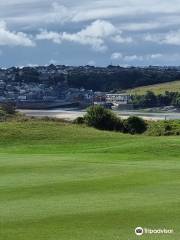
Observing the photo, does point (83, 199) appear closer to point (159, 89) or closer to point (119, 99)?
point (119, 99)

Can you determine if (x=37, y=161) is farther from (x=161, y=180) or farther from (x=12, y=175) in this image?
(x=161, y=180)

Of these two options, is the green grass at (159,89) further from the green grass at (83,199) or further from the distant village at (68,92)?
the green grass at (83,199)

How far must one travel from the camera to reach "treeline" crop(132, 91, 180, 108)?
147375 millimetres

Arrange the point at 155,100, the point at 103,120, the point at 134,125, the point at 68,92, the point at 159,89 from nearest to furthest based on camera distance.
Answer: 1. the point at 103,120
2. the point at 134,125
3. the point at 155,100
4. the point at 159,89
5. the point at 68,92

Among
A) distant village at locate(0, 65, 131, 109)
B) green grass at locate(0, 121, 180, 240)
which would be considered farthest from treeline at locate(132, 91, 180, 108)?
green grass at locate(0, 121, 180, 240)

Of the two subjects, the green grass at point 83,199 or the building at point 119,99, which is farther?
the building at point 119,99

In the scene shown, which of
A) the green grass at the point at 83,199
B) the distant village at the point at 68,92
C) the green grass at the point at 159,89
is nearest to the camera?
the green grass at the point at 83,199

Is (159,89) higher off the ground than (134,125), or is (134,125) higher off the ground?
(159,89)

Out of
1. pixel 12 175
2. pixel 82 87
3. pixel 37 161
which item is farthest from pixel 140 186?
pixel 82 87

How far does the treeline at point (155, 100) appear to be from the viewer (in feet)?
484

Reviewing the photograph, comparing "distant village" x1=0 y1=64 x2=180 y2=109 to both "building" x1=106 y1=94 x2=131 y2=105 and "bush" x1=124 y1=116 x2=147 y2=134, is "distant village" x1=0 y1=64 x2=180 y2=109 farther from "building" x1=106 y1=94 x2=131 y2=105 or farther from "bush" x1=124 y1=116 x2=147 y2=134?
"bush" x1=124 y1=116 x2=147 y2=134

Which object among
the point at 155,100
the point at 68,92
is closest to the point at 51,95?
the point at 68,92

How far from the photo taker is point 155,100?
151875 millimetres

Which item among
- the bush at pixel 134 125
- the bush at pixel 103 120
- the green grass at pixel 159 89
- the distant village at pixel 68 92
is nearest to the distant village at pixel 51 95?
the distant village at pixel 68 92
